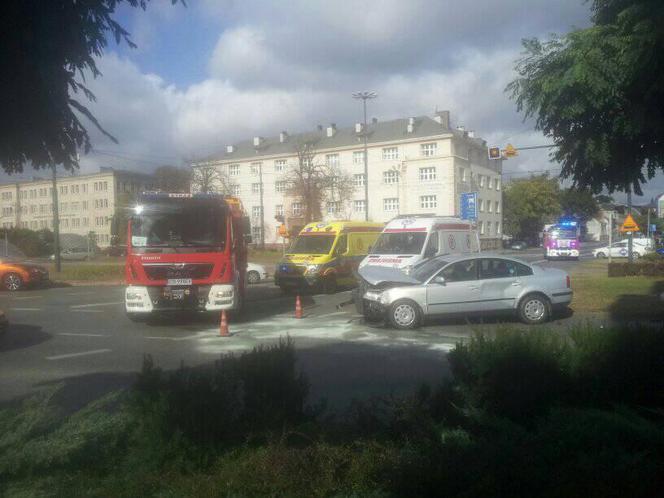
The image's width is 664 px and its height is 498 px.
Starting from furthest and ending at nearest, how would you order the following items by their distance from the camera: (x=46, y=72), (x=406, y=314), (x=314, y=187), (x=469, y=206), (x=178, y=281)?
(x=314, y=187)
(x=469, y=206)
(x=178, y=281)
(x=406, y=314)
(x=46, y=72)

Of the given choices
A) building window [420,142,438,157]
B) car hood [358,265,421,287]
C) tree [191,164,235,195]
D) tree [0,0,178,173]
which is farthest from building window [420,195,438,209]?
tree [0,0,178,173]

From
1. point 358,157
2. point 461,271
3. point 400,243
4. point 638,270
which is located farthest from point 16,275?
point 358,157

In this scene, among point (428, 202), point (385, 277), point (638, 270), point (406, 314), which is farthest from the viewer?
point (428, 202)

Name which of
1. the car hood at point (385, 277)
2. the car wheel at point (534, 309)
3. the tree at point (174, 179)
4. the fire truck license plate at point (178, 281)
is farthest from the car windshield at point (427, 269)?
the tree at point (174, 179)

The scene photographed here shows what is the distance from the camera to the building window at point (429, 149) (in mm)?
58594

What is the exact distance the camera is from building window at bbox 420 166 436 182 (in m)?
57.8

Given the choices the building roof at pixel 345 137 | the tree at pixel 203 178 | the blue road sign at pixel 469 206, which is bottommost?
the blue road sign at pixel 469 206

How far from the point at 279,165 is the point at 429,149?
58.4 ft

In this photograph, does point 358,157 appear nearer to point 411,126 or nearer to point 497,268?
point 411,126

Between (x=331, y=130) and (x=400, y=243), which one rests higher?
(x=331, y=130)

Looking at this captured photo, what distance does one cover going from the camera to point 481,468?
3268 millimetres

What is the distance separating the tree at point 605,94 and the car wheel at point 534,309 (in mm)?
2664

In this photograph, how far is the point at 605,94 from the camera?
9.56 meters

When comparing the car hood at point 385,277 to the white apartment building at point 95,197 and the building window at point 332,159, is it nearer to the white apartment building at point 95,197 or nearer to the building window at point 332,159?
the white apartment building at point 95,197
